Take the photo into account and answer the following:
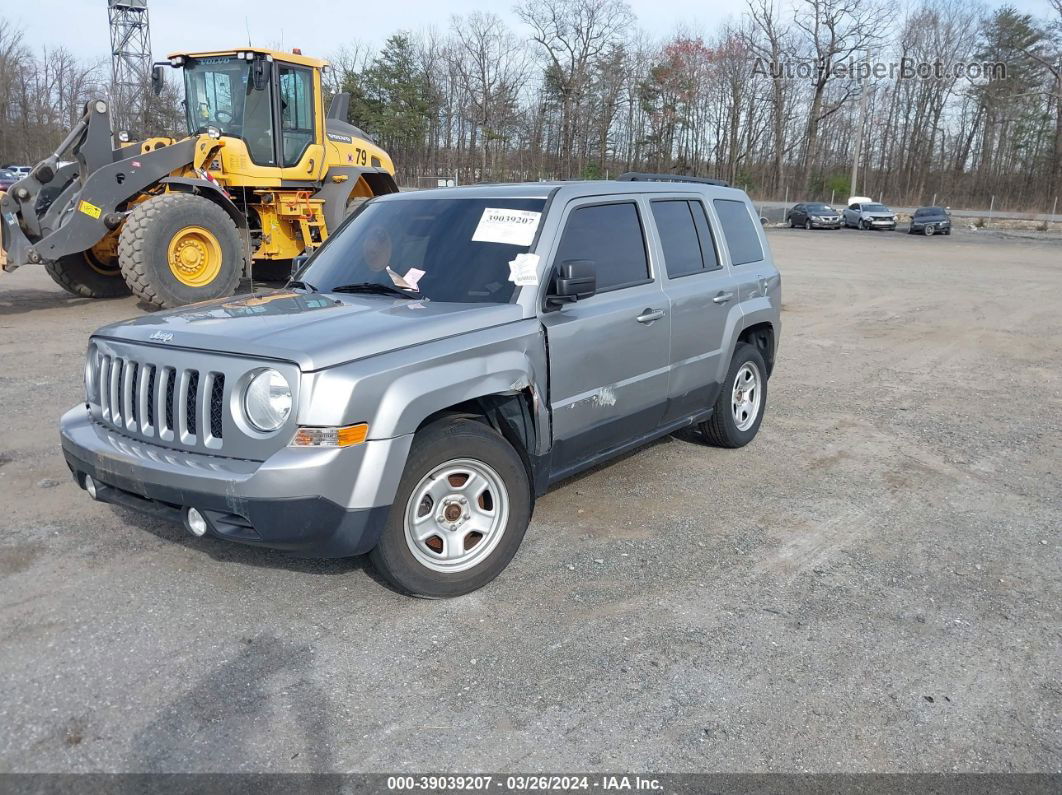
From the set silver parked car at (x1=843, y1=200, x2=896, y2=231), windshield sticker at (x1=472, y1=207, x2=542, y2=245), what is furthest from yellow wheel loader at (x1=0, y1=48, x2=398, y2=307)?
silver parked car at (x1=843, y1=200, x2=896, y2=231)

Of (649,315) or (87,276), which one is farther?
(87,276)

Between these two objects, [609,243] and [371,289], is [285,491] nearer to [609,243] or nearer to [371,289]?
[371,289]

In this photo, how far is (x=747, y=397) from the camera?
650 centimetres

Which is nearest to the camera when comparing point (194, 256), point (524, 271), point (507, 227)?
point (524, 271)

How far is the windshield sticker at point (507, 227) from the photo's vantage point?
450cm

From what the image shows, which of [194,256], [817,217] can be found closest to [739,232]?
[194,256]

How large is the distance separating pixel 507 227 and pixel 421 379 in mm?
1269

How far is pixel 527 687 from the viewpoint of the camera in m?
3.33

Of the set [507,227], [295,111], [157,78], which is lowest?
[507,227]

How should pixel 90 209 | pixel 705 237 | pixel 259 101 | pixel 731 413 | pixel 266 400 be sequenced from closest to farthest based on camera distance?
1. pixel 266 400
2. pixel 705 237
3. pixel 731 413
4. pixel 90 209
5. pixel 259 101

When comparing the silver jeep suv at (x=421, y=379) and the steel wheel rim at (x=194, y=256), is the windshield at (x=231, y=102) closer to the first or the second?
the steel wheel rim at (x=194, y=256)

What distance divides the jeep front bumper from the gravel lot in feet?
1.64

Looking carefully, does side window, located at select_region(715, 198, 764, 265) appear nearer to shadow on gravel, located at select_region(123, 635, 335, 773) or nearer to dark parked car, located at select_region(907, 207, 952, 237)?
shadow on gravel, located at select_region(123, 635, 335, 773)

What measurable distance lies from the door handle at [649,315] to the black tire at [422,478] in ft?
4.25
